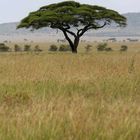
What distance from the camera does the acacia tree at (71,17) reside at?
42.0m

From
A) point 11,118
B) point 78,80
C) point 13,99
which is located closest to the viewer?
point 11,118

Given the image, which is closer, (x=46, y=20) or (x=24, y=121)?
(x=24, y=121)

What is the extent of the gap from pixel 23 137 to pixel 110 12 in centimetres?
3991

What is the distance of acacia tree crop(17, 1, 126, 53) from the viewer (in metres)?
42.0

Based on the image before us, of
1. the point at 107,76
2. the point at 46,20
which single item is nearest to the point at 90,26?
the point at 46,20

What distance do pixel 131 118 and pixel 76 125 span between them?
666 millimetres

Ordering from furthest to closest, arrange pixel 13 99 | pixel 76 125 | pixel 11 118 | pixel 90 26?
pixel 90 26 < pixel 13 99 < pixel 11 118 < pixel 76 125

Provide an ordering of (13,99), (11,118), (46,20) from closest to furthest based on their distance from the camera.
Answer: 1. (11,118)
2. (13,99)
3. (46,20)

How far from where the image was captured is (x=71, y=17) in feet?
138

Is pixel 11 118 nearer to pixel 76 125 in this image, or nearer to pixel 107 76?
pixel 76 125

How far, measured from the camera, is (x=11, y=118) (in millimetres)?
5410

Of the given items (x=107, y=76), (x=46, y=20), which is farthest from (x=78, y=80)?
(x=46, y=20)

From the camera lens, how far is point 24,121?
5098mm

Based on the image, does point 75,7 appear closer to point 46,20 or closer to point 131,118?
point 46,20
